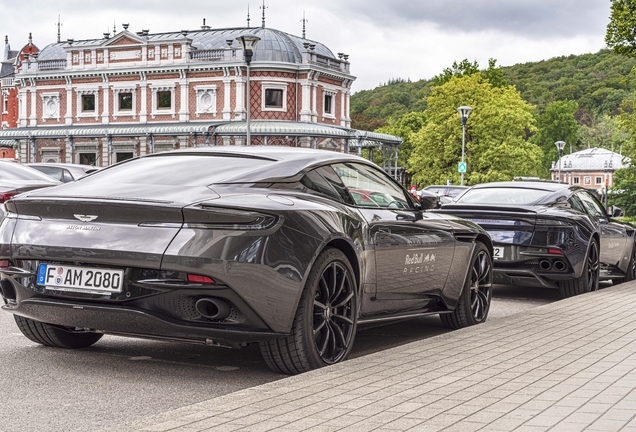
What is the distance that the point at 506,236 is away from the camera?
10.3 meters

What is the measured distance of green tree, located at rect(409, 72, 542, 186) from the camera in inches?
2591

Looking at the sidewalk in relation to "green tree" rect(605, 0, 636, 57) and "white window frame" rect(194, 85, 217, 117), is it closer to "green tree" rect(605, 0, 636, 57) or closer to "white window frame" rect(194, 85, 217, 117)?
"green tree" rect(605, 0, 636, 57)

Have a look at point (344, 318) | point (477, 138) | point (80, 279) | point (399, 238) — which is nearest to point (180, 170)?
point (80, 279)

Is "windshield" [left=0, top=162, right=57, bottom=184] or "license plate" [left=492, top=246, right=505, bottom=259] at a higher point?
"windshield" [left=0, top=162, right=57, bottom=184]

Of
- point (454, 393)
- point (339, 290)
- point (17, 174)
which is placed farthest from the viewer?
point (17, 174)

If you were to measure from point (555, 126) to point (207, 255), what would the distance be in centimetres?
14094

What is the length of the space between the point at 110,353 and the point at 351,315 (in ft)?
5.50

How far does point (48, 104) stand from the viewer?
69312 millimetres

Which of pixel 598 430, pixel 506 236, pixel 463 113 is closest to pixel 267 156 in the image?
pixel 598 430

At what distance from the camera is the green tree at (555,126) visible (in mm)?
138125

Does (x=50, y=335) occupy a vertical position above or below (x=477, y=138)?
below

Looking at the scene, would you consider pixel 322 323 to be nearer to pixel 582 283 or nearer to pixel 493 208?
pixel 493 208

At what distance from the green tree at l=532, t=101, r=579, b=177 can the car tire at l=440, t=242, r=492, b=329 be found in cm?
13312

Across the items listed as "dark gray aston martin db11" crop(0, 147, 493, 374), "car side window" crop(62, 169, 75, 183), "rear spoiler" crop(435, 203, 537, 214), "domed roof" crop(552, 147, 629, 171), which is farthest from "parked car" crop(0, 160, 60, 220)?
"domed roof" crop(552, 147, 629, 171)
